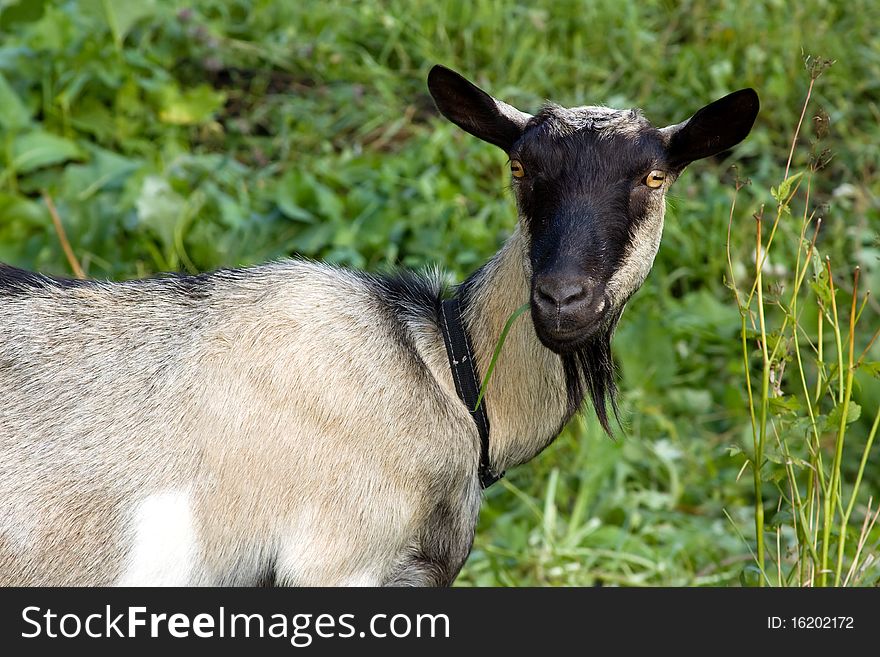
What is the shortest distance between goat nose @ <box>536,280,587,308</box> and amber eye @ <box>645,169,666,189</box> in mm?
408

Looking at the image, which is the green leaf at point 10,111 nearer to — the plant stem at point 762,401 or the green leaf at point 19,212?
the green leaf at point 19,212

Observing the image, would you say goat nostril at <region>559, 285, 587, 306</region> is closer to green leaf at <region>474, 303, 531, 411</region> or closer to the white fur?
green leaf at <region>474, 303, 531, 411</region>

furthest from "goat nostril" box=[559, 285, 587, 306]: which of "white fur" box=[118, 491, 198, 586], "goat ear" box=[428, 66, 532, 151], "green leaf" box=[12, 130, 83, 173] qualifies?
"green leaf" box=[12, 130, 83, 173]

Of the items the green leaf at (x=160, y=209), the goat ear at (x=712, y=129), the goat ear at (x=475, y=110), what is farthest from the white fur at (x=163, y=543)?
the green leaf at (x=160, y=209)

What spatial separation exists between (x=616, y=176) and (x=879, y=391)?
95.8 inches

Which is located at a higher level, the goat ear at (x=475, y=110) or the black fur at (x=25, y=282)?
the goat ear at (x=475, y=110)

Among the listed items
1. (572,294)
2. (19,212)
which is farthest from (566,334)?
(19,212)

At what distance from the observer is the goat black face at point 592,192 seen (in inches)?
113

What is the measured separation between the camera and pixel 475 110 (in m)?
3.28

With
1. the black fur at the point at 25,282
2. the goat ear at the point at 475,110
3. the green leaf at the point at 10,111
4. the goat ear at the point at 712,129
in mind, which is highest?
the goat ear at the point at 712,129

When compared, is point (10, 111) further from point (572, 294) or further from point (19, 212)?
point (572, 294)

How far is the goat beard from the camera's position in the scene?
10.5 ft

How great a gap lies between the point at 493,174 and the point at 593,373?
3306 millimetres
